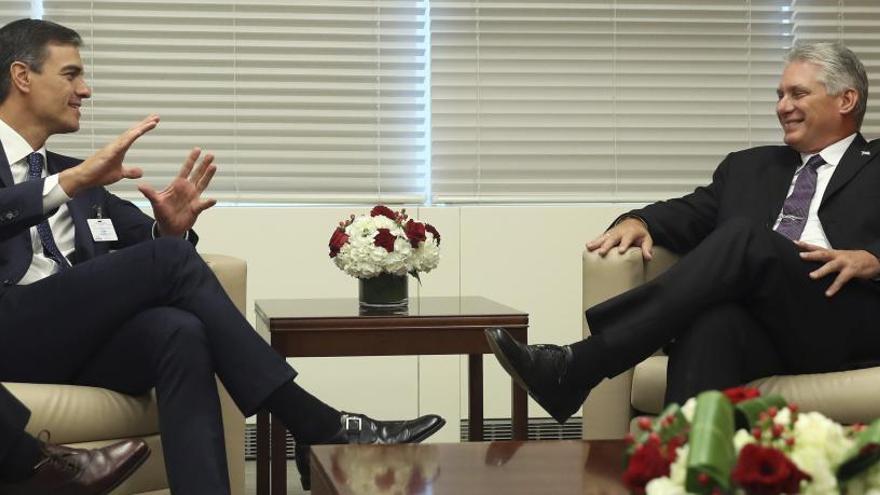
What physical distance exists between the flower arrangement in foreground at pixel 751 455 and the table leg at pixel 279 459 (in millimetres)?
2261

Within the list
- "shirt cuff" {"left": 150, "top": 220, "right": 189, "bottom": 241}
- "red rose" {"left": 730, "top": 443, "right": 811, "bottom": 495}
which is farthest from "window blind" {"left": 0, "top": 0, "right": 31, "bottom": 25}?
"red rose" {"left": 730, "top": 443, "right": 811, "bottom": 495}

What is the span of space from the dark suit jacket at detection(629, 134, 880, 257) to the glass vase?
2.50 feet

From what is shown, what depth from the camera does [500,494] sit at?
214 centimetres

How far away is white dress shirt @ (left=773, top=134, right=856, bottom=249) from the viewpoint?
12.7 ft

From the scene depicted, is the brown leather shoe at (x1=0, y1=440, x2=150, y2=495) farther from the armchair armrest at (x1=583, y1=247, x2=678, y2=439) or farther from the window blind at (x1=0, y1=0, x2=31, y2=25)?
the window blind at (x1=0, y1=0, x2=31, y2=25)

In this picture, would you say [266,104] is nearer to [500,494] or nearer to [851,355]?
[851,355]

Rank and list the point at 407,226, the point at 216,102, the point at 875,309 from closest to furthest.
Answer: the point at 875,309, the point at 407,226, the point at 216,102

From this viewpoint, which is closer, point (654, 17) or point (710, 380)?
point (710, 380)

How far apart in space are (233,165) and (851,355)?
2503mm

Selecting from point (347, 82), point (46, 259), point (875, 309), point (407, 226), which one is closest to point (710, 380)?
point (875, 309)

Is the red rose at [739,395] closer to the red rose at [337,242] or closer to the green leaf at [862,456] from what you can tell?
the green leaf at [862,456]

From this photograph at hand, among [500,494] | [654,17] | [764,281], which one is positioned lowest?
[500,494]

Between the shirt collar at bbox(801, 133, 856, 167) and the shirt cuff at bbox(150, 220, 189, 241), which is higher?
the shirt collar at bbox(801, 133, 856, 167)

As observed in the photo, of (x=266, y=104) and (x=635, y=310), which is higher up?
(x=266, y=104)
